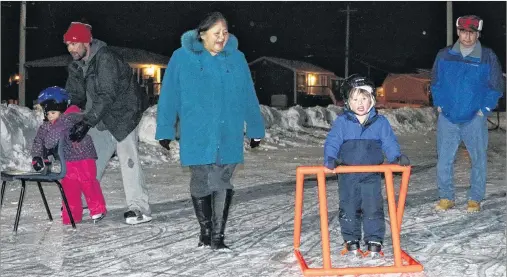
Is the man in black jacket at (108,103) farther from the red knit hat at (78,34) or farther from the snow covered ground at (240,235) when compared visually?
the snow covered ground at (240,235)

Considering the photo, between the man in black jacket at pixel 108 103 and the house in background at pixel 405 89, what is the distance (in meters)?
61.0

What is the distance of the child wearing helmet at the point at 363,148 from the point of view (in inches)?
207

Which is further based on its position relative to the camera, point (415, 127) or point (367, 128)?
point (415, 127)

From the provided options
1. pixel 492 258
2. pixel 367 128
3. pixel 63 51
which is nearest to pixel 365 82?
pixel 367 128

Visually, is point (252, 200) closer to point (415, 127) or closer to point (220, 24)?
point (220, 24)

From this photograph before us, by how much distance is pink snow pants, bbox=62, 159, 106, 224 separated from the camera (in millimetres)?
6816

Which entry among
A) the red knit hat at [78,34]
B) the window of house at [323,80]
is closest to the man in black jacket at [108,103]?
the red knit hat at [78,34]

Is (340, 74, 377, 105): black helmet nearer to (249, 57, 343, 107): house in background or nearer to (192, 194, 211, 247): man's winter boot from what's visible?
(192, 194, 211, 247): man's winter boot

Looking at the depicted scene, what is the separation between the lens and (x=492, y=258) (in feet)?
17.0

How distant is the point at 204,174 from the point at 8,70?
189 ft

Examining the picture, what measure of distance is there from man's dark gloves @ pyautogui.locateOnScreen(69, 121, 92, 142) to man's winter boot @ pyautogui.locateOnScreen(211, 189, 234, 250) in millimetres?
1496

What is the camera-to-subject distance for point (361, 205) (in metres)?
5.43

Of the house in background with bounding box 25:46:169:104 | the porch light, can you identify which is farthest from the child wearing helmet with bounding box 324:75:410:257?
the porch light

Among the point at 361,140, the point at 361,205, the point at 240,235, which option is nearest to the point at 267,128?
the point at 240,235
